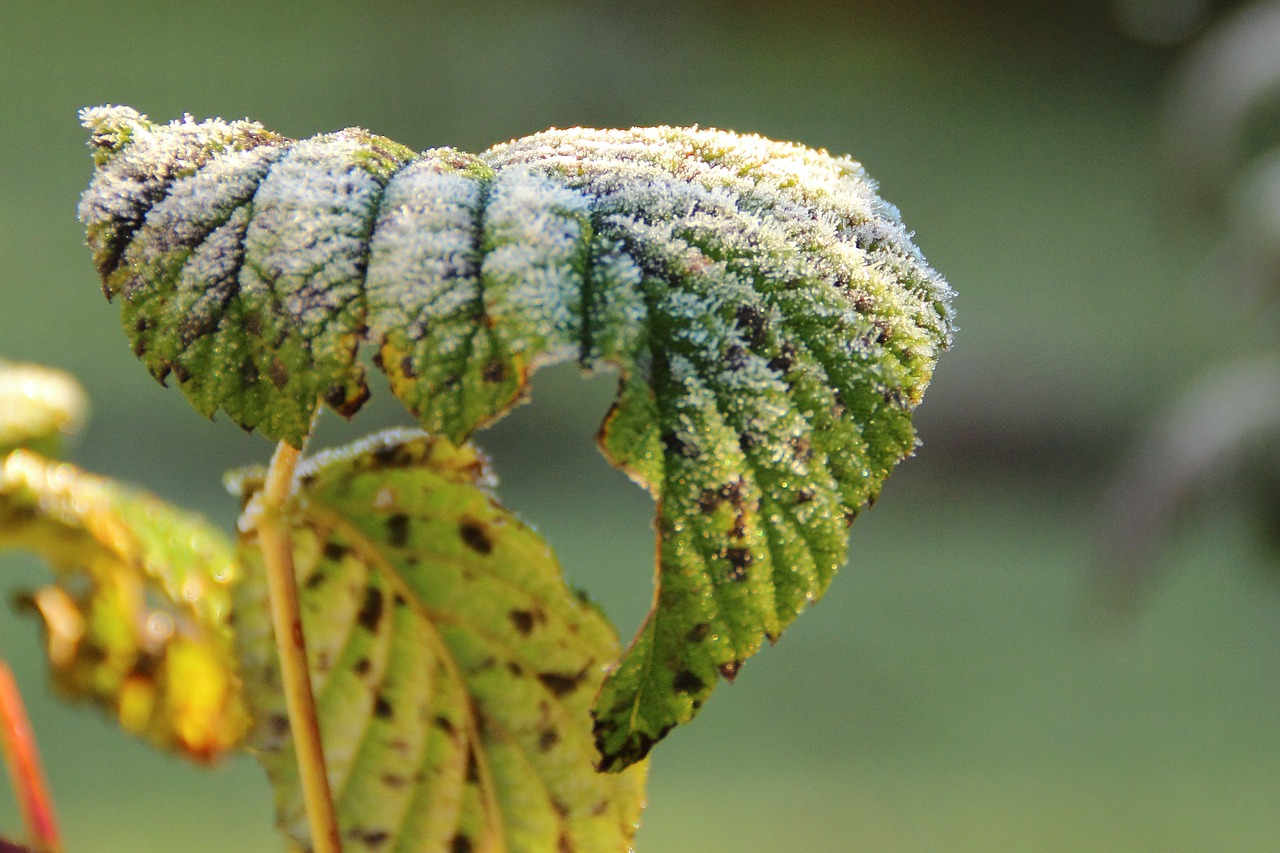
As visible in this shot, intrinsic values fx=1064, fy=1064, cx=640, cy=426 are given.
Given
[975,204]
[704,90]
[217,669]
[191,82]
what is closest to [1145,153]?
[975,204]

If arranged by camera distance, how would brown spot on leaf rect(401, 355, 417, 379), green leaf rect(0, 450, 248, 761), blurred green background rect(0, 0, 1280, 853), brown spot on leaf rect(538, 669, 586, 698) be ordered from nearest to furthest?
brown spot on leaf rect(401, 355, 417, 379) < brown spot on leaf rect(538, 669, 586, 698) < green leaf rect(0, 450, 248, 761) < blurred green background rect(0, 0, 1280, 853)

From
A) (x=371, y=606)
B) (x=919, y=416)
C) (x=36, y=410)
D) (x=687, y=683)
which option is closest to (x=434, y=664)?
(x=371, y=606)

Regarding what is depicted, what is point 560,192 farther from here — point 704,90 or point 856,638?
point 704,90

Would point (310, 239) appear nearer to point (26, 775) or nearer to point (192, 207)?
point (192, 207)

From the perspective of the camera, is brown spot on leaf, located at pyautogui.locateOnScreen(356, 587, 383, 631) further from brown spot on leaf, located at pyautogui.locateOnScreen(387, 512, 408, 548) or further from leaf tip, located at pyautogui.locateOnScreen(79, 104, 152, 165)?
leaf tip, located at pyautogui.locateOnScreen(79, 104, 152, 165)

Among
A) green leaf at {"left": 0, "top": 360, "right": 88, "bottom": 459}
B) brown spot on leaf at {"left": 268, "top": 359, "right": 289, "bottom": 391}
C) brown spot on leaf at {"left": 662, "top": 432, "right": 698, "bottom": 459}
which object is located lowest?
brown spot on leaf at {"left": 662, "top": 432, "right": 698, "bottom": 459}

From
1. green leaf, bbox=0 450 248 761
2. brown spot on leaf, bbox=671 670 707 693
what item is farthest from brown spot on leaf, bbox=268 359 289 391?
green leaf, bbox=0 450 248 761

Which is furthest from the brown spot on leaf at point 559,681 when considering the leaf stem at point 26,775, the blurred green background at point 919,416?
the blurred green background at point 919,416
